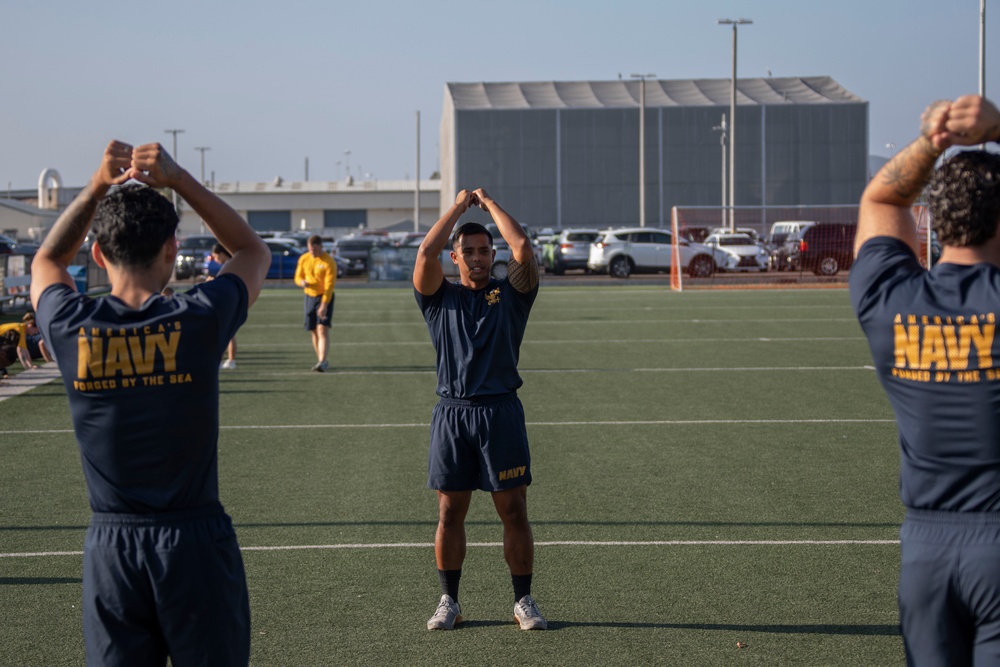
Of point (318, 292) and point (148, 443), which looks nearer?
point (148, 443)

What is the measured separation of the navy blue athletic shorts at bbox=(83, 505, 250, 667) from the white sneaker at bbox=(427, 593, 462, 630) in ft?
7.92

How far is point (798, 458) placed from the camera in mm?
9758

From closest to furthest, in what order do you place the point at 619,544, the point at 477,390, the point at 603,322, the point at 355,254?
the point at 477,390
the point at 619,544
the point at 603,322
the point at 355,254

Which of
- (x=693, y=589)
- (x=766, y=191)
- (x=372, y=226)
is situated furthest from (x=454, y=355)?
(x=372, y=226)

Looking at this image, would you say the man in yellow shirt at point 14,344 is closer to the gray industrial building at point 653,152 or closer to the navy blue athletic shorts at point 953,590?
the navy blue athletic shorts at point 953,590

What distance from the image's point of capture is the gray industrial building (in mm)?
75875

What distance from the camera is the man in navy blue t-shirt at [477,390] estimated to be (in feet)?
18.2

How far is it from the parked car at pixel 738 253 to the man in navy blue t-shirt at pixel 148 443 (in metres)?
36.2

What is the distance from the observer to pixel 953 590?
3.08 meters

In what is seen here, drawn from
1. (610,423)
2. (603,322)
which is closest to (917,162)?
(610,423)

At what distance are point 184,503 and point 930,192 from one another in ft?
7.25

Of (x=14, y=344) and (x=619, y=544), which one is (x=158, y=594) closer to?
(x=619, y=544)

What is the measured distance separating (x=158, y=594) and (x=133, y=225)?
1.01 metres

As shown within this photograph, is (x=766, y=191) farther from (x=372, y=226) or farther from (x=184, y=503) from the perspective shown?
(x=184, y=503)
